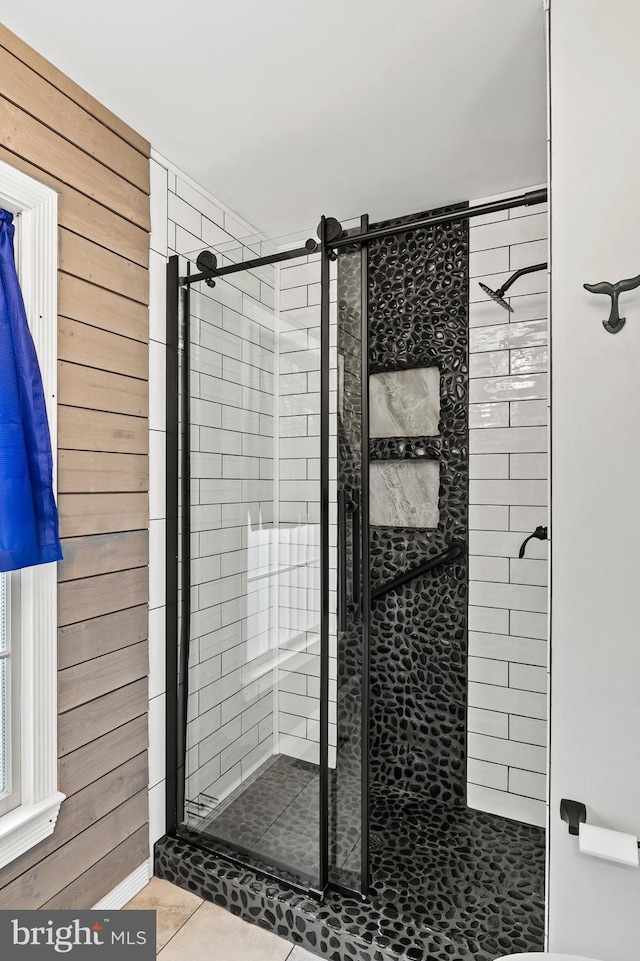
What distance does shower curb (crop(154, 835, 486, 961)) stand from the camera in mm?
1553

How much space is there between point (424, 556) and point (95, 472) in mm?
1380

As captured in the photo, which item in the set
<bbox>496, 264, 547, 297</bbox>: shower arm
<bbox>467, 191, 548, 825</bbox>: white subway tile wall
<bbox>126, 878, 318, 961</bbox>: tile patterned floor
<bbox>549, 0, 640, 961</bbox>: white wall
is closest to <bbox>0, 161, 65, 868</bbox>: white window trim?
<bbox>126, 878, 318, 961</bbox>: tile patterned floor

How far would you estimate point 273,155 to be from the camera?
2.02m

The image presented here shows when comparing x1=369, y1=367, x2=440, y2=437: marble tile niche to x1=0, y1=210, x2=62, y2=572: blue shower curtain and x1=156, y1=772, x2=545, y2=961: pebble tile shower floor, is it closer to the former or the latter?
x1=0, y1=210, x2=62, y2=572: blue shower curtain

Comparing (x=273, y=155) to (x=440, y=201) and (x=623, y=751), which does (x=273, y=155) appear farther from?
A: (x=623, y=751)

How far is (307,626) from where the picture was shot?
1.78m

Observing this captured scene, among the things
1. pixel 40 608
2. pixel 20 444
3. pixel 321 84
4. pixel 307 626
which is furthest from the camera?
pixel 307 626

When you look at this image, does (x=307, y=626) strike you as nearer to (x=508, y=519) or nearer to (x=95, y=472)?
(x=95, y=472)

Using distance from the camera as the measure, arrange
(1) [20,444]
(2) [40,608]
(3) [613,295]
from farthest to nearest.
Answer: (2) [40,608] → (1) [20,444] → (3) [613,295]

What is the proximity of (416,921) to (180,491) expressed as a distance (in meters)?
1.55

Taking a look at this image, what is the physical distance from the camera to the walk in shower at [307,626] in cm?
172

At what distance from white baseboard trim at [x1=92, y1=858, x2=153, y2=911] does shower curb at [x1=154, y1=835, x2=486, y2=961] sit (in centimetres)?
4
